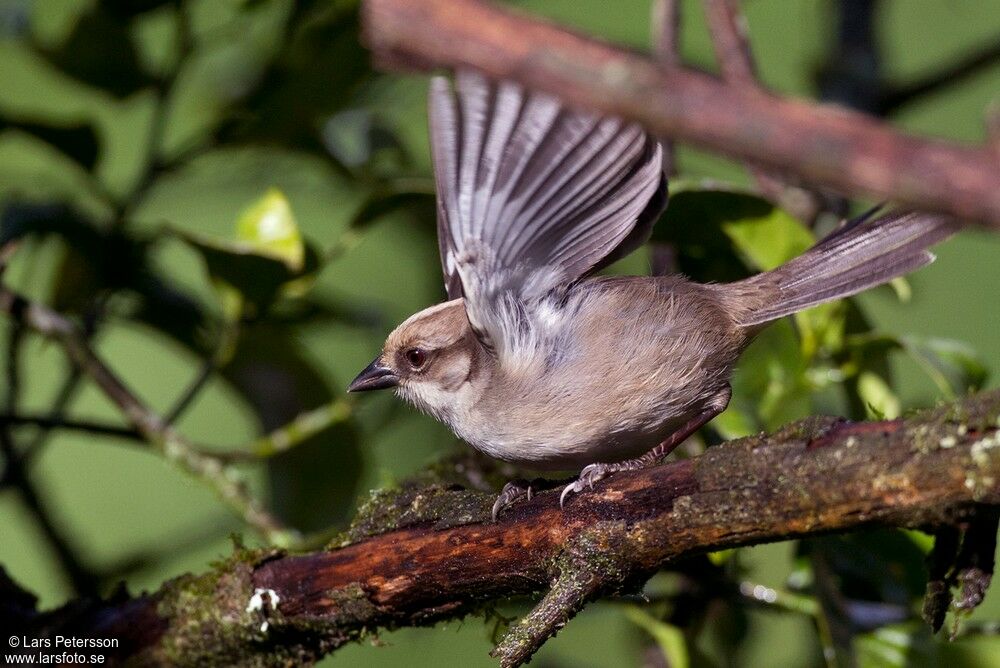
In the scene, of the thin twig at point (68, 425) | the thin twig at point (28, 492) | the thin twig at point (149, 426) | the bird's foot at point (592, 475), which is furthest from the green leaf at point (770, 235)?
the thin twig at point (28, 492)

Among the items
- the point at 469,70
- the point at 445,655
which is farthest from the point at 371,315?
the point at 469,70

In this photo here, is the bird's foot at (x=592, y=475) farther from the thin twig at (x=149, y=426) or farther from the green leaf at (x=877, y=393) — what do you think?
the thin twig at (x=149, y=426)

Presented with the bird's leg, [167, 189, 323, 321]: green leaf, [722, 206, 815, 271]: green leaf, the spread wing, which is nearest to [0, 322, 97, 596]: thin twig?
[167, 189, 323, 321]: green leaf

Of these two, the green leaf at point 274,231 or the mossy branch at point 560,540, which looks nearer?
the mossy branch at point 560,540

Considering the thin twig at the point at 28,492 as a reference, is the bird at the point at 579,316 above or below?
above

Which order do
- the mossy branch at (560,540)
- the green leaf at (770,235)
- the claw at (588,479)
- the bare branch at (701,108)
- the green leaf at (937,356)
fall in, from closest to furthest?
the bare branch at (701,108) → the mossy branch at (560,540) → the claw at (588,479) → the green leaf at (937,356) → the green leaf at (770,235)

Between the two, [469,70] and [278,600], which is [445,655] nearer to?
[278,600]

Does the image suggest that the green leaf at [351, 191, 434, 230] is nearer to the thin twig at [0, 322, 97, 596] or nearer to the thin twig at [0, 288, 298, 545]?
the thin twig at [0, 288, 298, 545]

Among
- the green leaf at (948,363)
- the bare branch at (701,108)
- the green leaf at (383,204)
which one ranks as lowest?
A: the green leaf at (948,363)

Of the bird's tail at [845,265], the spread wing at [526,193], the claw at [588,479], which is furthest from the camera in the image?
the bird's tail at [845,265]
